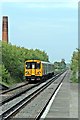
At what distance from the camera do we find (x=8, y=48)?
5519 centimetres

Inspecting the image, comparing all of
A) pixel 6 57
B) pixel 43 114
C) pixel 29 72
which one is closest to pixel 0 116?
pixel 43 114

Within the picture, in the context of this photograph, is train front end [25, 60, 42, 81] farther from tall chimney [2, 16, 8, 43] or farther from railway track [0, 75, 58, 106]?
tall chimney [2, 16, 8, 43]

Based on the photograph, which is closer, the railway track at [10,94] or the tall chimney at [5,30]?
the railway track at [10,94]

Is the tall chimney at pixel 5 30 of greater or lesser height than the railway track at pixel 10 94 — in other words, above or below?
above

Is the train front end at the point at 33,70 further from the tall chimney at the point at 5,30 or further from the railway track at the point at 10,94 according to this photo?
the tall chimney at the point at 5,30

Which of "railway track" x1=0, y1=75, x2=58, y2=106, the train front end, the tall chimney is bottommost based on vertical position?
"railway track" x1=0, y1=75, x2=58, y2=106

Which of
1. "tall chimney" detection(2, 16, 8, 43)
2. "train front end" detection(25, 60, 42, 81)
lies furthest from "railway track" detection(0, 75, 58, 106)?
"tall chimney" detection(2, 16, 8, 43)

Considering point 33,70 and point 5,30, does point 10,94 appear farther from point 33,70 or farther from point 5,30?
point 5,30

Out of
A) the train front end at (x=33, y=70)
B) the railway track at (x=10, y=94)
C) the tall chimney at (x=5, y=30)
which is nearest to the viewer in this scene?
the railway track at (x=10, y=94)

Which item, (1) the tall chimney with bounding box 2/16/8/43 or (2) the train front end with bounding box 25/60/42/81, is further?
(1) the tall chimney with bounding box 2/16/8/43

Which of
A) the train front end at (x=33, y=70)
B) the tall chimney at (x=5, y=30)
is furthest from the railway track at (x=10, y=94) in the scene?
the tall chimney at (x=5, y=30)

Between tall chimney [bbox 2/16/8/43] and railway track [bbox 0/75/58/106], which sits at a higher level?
tall chimney [bbox 2/16/8/43]

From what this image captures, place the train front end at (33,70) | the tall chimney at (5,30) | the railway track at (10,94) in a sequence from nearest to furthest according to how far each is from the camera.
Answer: the railway track at (10,94) < the train front end at (33,70) < the tall chimney at (5,30)

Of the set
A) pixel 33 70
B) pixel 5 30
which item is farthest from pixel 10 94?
pixel 5 30
